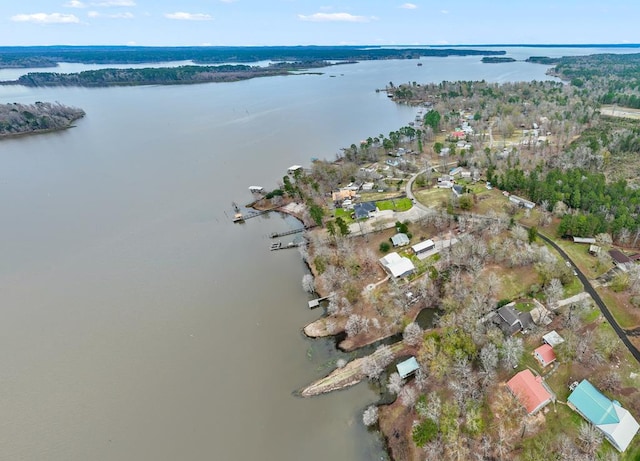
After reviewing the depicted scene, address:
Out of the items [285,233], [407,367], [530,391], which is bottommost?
[407,367]

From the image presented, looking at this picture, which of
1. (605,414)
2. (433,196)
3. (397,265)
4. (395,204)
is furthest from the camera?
(433,196)

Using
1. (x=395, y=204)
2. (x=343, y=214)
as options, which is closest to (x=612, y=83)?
(x=395, y=204)

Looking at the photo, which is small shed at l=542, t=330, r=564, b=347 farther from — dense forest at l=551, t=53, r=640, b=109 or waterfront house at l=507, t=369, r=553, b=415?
dense forest at l=551, t=53, r=640, b=109

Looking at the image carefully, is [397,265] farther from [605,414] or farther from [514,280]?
[605,414]

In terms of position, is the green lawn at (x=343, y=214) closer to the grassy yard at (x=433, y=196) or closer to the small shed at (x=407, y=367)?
the grassy yard at (x=433, y=196)

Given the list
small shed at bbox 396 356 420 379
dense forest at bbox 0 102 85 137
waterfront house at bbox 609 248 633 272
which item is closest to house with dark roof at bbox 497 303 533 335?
small shed at bbox 396 356 420 379

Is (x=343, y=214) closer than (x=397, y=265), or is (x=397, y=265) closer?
(x=397, y=265)
